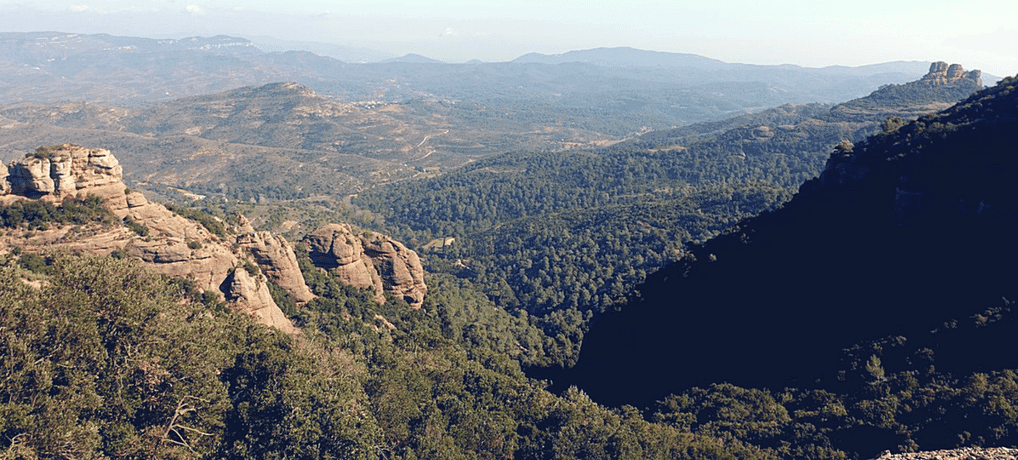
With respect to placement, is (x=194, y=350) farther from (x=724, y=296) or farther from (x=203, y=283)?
(x=724, y=296)

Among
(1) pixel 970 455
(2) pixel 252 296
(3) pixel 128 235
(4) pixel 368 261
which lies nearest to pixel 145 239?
A: (3) pixel 128 235

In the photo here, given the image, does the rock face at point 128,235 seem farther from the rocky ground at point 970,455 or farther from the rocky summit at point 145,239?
the rocky ground at point 970,455

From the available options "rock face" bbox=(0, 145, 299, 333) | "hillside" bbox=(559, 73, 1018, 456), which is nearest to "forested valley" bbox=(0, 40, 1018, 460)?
"hillside" bbox=(559, 73, 1018, 456)

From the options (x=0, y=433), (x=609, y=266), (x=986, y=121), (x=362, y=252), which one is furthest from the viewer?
(x=609, y=266)

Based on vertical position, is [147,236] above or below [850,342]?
above

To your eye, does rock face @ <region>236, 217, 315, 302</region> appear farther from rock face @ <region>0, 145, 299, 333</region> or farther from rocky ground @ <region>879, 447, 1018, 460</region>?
rocky ground @ <region>879, 447, 1018, 460</region>

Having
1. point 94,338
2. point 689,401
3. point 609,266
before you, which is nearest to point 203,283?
point 94,338

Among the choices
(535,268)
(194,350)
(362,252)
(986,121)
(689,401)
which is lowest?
(535,268)
